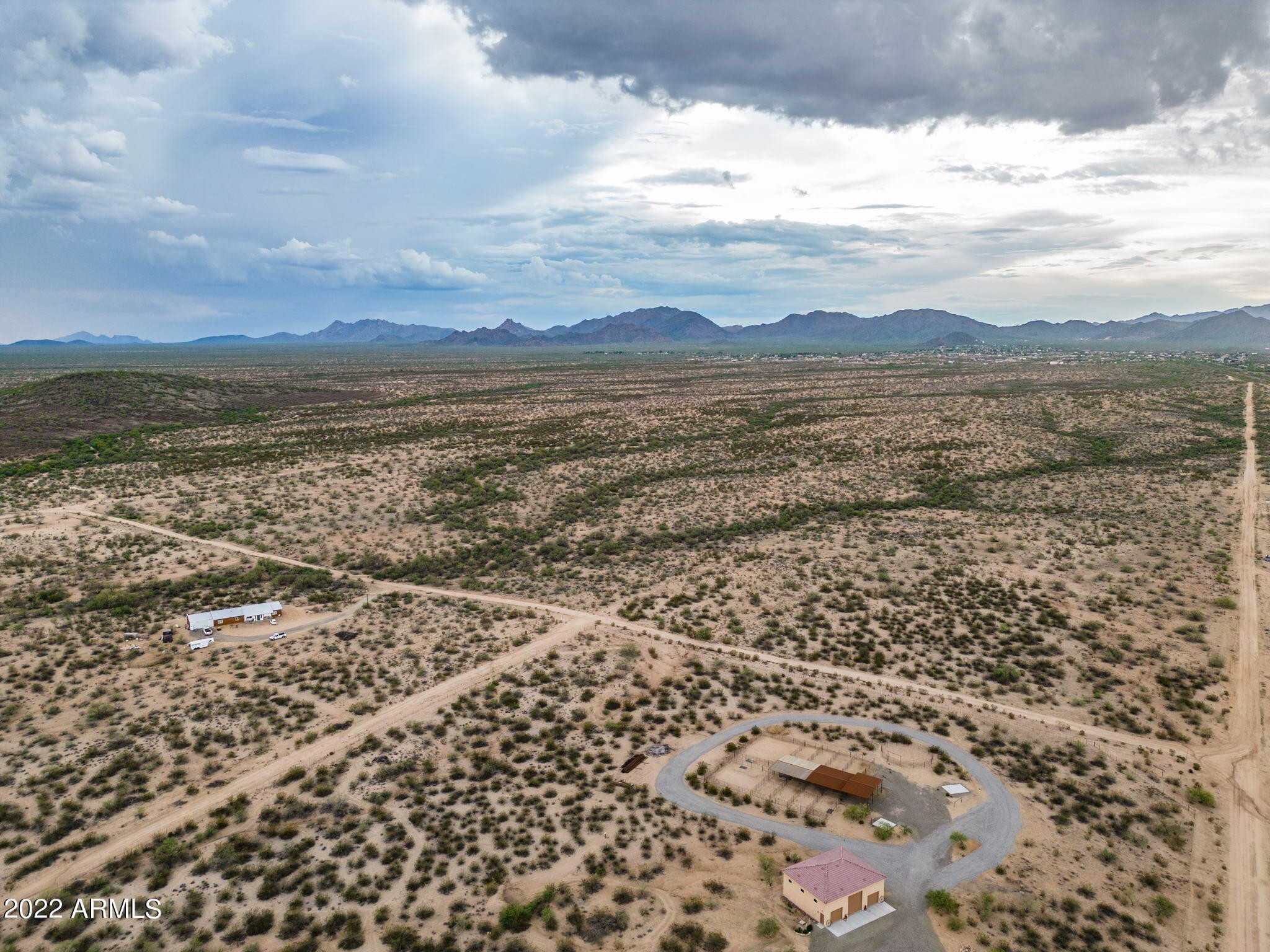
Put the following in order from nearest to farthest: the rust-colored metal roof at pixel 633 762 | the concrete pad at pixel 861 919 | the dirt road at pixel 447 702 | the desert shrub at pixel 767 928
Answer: the desert shrub at pixel 767 928
the concrete pad at pixel 861 919
the dirt road at pixel 447 702
the rust-colored metal roof at pixel 633 762

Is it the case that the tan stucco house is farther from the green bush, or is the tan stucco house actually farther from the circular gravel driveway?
the green bush

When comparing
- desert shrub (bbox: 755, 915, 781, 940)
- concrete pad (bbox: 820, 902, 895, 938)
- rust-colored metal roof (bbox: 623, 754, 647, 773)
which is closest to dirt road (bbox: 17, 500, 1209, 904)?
rust-colored metal roof (bbox: 623, 754, 647, 773)

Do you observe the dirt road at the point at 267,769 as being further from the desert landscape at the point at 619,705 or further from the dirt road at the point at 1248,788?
the dirt road at the point at 1248,788

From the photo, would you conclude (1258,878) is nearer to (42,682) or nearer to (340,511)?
(42,682)

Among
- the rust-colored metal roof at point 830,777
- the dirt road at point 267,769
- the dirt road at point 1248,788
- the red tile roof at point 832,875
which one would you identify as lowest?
the dirt road at point 1248,788

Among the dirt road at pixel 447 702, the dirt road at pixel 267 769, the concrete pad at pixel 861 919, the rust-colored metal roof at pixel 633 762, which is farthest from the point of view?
the rust-colored metal roof at pixel 633 762

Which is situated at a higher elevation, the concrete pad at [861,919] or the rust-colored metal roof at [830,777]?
the rust-colored metal roof at [830,777]

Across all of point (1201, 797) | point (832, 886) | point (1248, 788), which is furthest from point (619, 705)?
point (1248, 788)

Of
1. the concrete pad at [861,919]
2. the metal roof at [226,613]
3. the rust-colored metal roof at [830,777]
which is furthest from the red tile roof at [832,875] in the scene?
the metal roof at [226,613]
